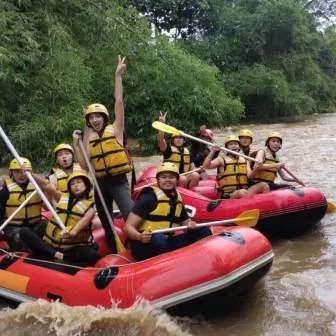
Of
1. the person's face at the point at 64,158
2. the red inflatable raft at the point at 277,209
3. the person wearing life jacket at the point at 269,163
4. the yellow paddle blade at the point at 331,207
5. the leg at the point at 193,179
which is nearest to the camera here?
the person's face at the point at 64,158

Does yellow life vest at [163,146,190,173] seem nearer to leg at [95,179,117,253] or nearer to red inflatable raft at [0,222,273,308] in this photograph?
leg at [95,179,117,253]

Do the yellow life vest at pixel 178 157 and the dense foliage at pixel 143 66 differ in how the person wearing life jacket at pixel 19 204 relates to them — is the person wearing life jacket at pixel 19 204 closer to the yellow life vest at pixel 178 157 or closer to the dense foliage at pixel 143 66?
the yellow life vest at pixel 178 157

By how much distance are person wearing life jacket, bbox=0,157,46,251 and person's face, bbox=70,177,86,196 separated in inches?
23.1

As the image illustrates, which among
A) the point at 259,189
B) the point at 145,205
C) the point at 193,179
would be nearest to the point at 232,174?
the point at 259,189

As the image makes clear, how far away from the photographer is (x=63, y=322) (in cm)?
354

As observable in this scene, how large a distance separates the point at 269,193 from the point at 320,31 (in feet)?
72.0

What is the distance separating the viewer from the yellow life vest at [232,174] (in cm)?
587

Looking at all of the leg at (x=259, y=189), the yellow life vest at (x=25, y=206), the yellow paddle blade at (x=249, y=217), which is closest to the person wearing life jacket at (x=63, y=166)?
the yellow life vest at (x=25, y=206)

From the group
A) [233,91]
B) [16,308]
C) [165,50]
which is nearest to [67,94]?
[165,50]

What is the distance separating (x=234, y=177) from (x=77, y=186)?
86.2 inches

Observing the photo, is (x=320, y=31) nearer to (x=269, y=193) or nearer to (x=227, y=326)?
(x=269, y=193)

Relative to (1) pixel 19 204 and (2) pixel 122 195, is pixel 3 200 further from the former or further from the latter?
(2) pixel 122 195

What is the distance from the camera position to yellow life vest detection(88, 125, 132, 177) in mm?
4352

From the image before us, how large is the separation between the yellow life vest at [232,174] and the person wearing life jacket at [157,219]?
1.92m
